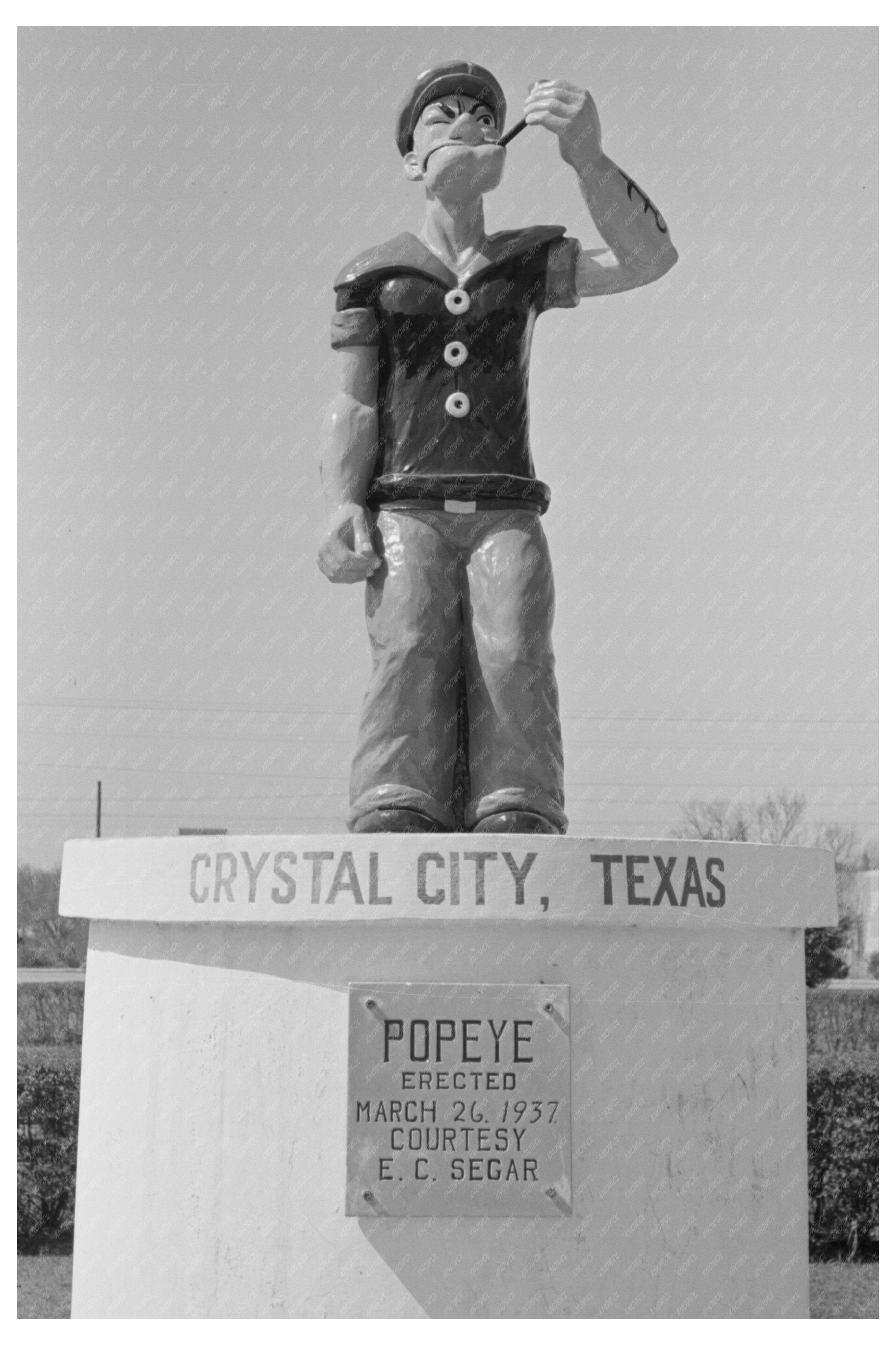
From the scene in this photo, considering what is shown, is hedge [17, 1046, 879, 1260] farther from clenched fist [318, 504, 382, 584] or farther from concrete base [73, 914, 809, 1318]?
clenched fist [318, 504, 382, 584]

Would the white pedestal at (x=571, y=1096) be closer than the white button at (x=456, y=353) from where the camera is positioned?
Yes

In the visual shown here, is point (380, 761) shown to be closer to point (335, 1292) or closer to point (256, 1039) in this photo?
point (256, 1039)

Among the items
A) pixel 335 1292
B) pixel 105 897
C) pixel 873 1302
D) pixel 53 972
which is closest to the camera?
pixel 335 1292

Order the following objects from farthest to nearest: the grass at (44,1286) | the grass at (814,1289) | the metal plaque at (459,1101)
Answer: the grass at (814,1289) < the grass at (44,1286) < the metal plaque at (459,1101)

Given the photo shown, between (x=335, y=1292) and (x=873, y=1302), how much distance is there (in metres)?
6.28

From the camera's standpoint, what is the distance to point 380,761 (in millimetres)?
4230

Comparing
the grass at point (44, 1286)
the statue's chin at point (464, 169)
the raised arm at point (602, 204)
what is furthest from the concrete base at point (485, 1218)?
the grass at point (44, 1286)

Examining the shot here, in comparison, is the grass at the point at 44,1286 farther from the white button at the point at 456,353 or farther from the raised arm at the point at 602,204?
the raised arm at the point at 602,204

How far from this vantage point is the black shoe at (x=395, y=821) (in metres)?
4.13

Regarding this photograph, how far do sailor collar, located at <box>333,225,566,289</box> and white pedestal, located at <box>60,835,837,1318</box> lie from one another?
175cm

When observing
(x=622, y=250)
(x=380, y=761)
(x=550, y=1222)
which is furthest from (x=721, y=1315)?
(x=622, y=250)

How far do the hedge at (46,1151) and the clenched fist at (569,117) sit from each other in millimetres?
6826

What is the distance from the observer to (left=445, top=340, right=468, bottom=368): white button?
4.46 meters

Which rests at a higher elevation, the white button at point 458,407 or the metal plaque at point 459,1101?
the white button at point 458,407
